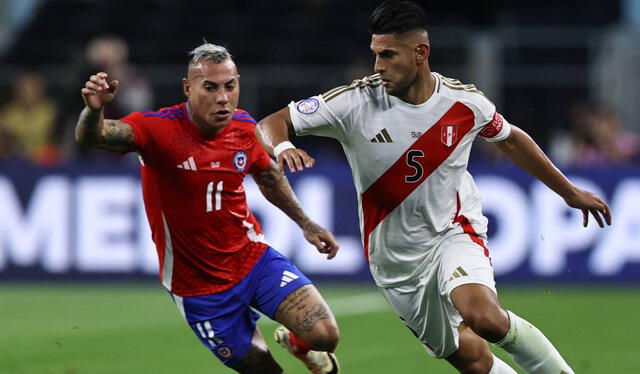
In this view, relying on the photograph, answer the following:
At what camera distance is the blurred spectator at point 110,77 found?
12.9m

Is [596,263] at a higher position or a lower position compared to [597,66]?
lower

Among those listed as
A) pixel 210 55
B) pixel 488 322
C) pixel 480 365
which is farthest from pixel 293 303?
pixel 210 55

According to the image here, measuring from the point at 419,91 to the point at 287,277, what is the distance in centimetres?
133

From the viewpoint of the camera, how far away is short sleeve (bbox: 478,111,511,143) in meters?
7.05

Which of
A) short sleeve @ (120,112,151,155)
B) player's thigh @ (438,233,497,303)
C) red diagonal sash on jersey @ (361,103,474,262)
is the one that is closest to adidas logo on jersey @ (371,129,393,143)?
red diagonal sash on jersey @ (361,103,474,262)

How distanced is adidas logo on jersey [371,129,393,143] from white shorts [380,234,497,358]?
0.66 metres

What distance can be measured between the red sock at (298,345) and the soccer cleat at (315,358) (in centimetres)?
2

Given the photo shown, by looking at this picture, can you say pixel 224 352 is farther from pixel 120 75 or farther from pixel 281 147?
pixel 120 75

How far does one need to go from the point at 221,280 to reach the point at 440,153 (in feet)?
4.69

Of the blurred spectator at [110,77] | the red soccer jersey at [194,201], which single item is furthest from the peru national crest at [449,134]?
the blurred spectator at [110,77]

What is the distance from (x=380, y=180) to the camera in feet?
22.7

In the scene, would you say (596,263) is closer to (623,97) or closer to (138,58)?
(623,97)

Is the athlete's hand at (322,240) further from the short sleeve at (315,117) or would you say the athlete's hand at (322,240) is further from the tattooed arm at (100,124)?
the tattooed arm at (100,124)

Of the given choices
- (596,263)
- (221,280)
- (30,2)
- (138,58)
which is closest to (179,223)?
(221,280)
